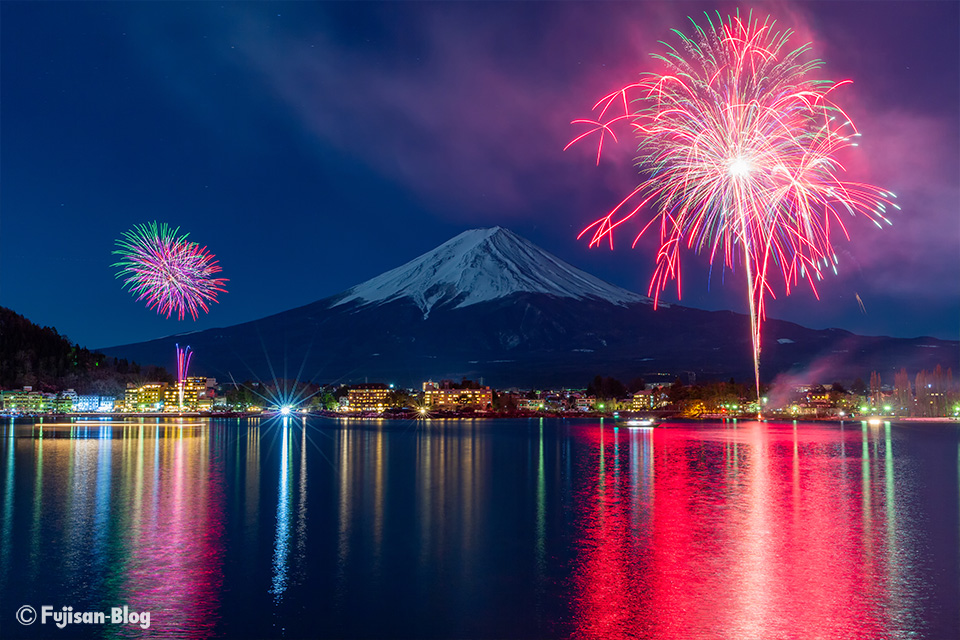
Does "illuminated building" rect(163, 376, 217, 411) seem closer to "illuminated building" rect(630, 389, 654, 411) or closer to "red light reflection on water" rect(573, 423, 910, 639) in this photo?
"illuminated building" rect(630, 389, 654, 411)

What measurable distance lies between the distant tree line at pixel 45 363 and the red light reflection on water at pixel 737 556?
387 feet

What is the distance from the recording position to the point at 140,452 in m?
40.8

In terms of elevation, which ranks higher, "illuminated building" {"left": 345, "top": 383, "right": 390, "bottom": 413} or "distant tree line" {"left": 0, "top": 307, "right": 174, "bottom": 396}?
"distant tree line" {"left": 0, "top": 307, "right": 174, "bottom": 396}

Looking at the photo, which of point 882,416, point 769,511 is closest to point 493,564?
point 769,511

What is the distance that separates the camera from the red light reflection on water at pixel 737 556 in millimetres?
11156

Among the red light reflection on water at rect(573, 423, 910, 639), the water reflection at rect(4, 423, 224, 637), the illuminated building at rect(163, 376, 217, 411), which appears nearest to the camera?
the red light reflection on water at rect(573, 423, 910, 639)

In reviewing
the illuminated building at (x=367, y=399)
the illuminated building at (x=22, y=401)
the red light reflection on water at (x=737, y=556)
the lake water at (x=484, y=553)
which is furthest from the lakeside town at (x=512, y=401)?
the lake water at (x=484, y=553)

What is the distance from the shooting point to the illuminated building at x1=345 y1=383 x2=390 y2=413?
493ft

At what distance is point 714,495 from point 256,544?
13675 mm

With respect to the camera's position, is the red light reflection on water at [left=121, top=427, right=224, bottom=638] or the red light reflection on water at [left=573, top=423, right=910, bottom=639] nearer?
the red light reflection on water at [left=573, top=423, right=910, bottom=639]

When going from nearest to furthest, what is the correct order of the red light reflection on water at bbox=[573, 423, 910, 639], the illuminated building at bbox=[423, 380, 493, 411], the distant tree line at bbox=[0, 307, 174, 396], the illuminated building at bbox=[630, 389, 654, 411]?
the red light reflection on water at bbox=[573, 423, 910, 639]
the distant tree line at bbox=[0, 307, 174, 396]
the illuminated building at bbox=[423, 380, 493, 411]
the illuminated building at bbox=[630, 389, 654, 411]

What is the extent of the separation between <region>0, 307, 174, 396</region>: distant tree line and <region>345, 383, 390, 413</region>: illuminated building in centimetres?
3963

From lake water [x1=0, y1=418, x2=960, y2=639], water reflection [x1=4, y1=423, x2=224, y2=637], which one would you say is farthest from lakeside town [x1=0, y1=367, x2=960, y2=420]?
lake water [x1=0, y1=418, x2=960, y2=639]

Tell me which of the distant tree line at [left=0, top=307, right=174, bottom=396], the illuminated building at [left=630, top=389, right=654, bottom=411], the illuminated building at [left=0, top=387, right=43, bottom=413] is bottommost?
the illuminated building at [left=630, top=389, right=654, bottom=411]
